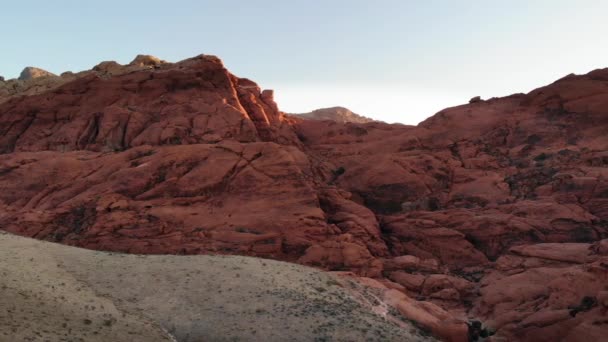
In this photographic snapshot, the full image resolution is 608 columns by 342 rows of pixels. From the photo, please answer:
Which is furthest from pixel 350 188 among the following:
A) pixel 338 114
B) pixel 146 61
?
pixel 338 114

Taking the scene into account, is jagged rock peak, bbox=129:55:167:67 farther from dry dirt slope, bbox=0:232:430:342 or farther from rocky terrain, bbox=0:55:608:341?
dry dirt slope, bbox=0:232:430:342

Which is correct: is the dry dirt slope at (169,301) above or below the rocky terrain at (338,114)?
below

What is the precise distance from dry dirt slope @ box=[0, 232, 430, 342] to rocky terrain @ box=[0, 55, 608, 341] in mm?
3612

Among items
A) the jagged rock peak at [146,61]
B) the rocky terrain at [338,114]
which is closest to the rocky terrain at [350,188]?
the jagged rock peak at [146,61]

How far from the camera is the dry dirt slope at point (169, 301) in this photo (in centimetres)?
1562

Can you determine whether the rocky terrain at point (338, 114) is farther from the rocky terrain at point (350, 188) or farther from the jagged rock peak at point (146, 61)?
the rocky terrain at point (350, 188)

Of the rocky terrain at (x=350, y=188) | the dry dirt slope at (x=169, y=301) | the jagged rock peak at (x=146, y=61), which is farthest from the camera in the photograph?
the jagged rock peak at (x=146, y=61)

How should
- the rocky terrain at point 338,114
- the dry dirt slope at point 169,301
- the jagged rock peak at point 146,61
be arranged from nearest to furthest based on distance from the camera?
the dry dirt slope at point 169,301 → the jagged rock peak at point 146,61 → the rocky terrain at point 338,114

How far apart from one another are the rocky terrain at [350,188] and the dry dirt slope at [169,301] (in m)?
3.61

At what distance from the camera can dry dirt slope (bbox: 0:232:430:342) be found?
15.6 m

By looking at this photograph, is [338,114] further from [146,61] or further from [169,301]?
[169,301]

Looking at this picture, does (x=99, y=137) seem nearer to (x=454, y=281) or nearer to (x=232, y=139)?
(x=232, y=139)

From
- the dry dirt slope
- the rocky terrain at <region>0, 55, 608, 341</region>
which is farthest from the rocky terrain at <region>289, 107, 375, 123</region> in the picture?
the dry dirt slope

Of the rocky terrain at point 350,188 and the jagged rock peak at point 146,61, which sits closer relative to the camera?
the rocky terrain at point 350,188
